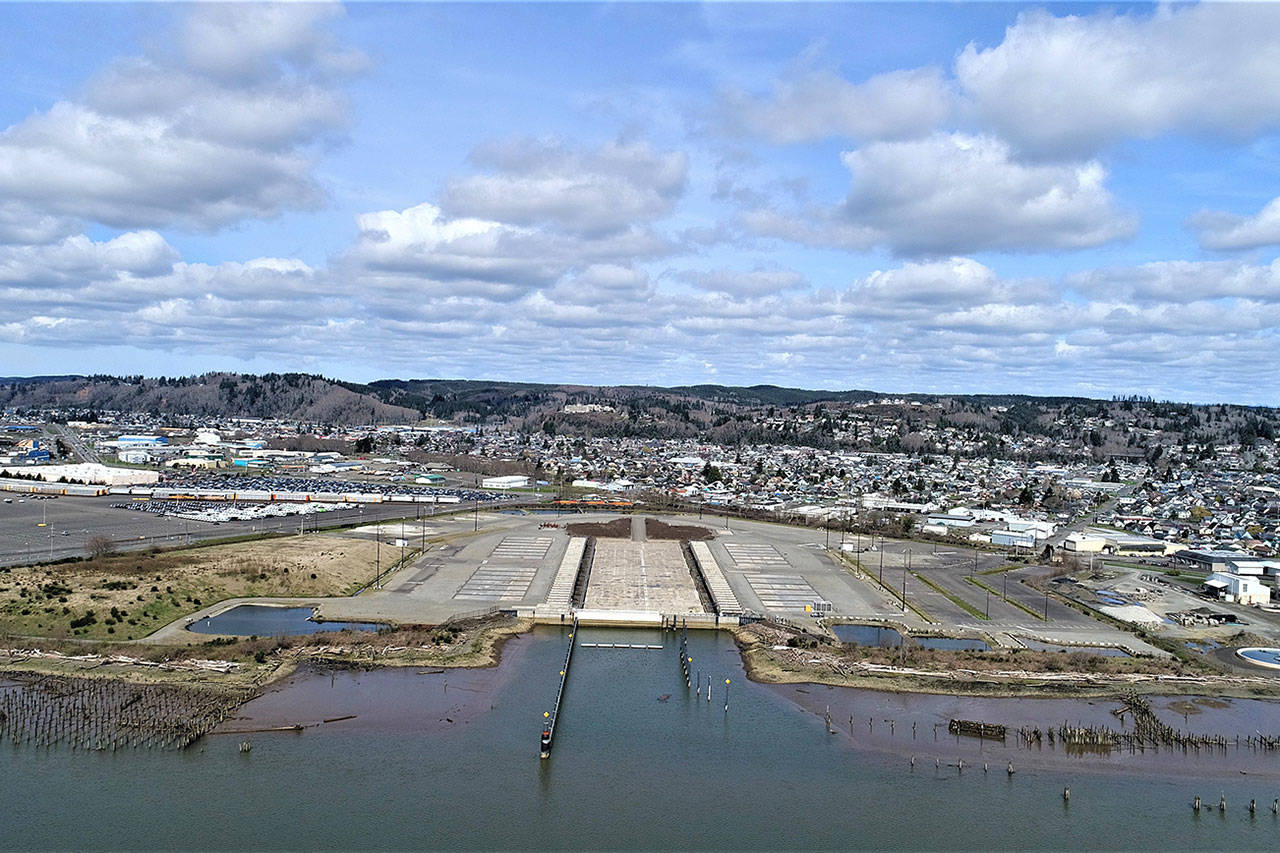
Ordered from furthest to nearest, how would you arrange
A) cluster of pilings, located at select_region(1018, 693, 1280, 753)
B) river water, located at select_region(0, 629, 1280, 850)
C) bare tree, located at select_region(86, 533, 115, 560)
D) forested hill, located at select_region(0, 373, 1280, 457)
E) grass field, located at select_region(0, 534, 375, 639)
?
forested hill, located at select_region(0, 373, 1280, 457) < bare tree, located at select_region(86, 533, 115, 560) < grass field, located at select_region(0, 534, 375, 639) < cluster of pilings, located at select_region(1018, 693, 1280, 753) < river water, located at select_region(0, 629, 1280, 850)

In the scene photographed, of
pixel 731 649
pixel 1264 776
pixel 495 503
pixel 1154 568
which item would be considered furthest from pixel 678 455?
pixel 1264 776

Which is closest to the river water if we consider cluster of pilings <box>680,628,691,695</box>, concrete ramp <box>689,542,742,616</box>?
cluster of pilings <box>680,628,691,695</box>

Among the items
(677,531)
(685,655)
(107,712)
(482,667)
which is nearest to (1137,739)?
(685,655)

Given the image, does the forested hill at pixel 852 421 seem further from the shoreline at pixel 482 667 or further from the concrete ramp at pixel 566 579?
the shoreline at pixel 482 667

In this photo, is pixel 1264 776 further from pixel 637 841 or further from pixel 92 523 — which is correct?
pixel 92 523

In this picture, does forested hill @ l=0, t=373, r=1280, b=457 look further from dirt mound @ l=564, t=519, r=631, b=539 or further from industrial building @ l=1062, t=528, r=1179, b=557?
dirt mound @ l=564, t=519, r=631, b=539

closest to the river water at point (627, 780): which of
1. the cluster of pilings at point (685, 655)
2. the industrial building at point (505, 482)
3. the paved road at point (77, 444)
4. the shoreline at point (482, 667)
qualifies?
the shoreline at point (482, 667)
